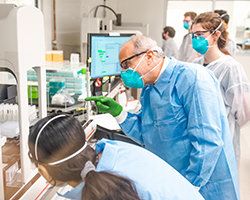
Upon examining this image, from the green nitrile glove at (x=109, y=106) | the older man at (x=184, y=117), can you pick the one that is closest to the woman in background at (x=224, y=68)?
the older man at (x=184, y=117)

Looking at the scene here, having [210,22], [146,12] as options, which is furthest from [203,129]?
[146,12]

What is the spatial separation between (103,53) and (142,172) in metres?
1.31

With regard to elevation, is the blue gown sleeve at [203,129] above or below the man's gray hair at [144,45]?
below

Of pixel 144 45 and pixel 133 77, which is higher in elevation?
pixel 144 45

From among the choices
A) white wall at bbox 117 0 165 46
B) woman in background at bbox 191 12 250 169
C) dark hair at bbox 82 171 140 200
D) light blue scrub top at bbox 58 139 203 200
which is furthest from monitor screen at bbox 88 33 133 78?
white wall at bbox 117 0 165 46

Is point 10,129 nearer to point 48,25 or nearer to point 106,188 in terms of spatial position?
point 106,188

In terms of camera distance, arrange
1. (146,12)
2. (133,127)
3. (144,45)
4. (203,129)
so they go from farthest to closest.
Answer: (146,12), (133,127), (144,45), (203,129)

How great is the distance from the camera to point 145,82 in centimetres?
135

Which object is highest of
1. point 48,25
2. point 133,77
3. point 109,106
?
point 48,25

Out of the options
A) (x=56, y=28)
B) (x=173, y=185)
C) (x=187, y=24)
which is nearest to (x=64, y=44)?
(x=56, y=28)

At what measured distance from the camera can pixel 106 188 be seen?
66 centimetres

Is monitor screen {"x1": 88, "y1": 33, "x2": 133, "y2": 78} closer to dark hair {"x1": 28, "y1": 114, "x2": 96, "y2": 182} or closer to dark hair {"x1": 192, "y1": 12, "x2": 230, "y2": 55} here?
dark hair {"x1": 192, "y1": 12, "x2": 230, "y2": 55}

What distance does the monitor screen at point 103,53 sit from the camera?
1.85m

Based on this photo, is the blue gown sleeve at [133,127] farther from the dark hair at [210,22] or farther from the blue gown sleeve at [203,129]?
the dark hair at [210,22]
